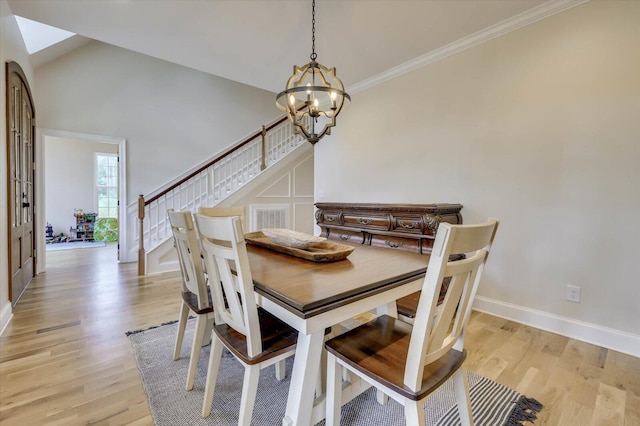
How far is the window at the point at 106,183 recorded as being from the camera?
23.5 ft

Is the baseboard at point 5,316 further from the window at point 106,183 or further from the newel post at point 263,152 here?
the window at point 106,183

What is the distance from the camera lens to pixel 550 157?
220cm

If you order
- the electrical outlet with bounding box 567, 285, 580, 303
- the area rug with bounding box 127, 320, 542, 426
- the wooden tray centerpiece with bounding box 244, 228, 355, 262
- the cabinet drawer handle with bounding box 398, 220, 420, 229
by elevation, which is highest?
the cabinet drawer handle with bounding box 398, 220, 420, 229

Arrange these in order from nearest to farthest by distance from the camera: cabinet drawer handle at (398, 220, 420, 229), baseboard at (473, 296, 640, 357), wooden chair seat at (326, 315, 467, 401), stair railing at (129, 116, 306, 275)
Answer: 1. wooden chair seat at (326, 315, 467, 401)
2. baseboard at (473, 296, 640, 357)
3. cabinet drawer handle at (398, 220, 420, 229)
4. stair railing at (129, 116, 306, 275)

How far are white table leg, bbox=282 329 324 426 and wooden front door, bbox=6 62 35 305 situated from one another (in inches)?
119

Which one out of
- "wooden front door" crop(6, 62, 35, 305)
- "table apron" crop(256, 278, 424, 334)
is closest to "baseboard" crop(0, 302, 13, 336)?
"wooden front door" crop(6, 62, 35, 305)

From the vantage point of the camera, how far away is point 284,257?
1.56 m

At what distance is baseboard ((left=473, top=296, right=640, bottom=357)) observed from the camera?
190 cm

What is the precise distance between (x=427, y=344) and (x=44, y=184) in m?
5.25

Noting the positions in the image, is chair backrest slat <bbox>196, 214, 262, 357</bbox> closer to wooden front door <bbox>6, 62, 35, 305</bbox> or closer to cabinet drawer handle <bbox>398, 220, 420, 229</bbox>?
cabinet drawer handle <bbox>398, 220, 420, 229</bbox>

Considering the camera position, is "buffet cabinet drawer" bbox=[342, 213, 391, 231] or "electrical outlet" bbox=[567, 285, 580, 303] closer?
"electrical outlet" bbox=[567, 285, 580, 303]

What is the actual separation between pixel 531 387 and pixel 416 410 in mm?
1174

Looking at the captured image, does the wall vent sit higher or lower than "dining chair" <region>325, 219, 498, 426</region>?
higher

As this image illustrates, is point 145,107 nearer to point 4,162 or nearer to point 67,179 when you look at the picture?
point 4,162
